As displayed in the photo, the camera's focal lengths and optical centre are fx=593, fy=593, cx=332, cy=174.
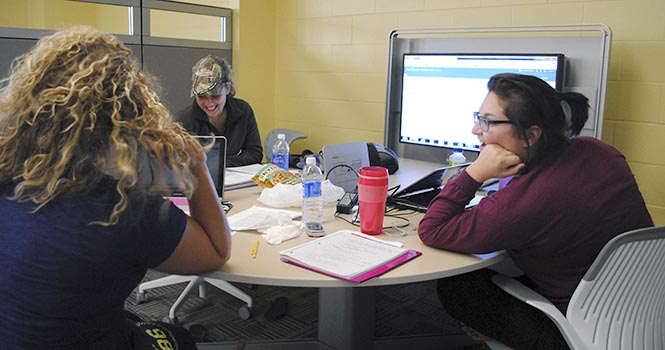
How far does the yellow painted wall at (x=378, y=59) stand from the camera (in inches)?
104

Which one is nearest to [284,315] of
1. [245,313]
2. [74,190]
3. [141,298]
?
[245,313]

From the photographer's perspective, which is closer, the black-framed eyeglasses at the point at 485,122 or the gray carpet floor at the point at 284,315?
the black-framed eyeglasses at the point at 485,122

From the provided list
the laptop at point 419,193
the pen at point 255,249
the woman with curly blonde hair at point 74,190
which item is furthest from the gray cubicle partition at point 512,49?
the woman with curly blonde hair at point 74,190

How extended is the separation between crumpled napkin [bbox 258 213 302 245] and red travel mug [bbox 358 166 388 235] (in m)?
0.19

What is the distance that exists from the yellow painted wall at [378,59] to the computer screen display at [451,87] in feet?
1.27

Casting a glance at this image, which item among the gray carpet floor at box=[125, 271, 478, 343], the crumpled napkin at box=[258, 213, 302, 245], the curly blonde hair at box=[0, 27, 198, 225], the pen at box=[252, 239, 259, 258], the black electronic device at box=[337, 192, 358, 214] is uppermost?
the curly blonde hair at box=[0, 27, 198, 225]

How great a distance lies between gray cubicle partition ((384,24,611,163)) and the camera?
2619 mm

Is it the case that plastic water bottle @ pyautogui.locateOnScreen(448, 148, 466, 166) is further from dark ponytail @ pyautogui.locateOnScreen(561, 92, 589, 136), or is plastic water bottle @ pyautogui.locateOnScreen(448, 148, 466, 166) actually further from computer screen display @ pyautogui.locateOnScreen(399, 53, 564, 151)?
dark ponytail @ pyautogui.locateOnScreen(561, 92, 589, 136)

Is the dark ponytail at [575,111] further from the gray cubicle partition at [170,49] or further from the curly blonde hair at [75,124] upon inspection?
the gray cubicle partition at [170,49]

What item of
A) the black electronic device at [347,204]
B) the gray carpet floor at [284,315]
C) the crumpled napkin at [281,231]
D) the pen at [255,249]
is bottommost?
the gray carpet floor at [284,315]

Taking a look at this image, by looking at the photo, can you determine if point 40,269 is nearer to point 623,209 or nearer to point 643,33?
point 623,209

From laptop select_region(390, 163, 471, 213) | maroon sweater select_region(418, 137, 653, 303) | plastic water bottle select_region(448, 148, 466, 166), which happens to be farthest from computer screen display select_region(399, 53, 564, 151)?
maroon sweater select_region(418, 137, 653, 303)

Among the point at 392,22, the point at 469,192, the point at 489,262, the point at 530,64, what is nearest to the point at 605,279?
the point at 489,262

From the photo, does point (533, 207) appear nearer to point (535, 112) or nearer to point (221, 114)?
point (535, 112)
